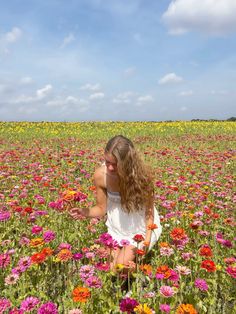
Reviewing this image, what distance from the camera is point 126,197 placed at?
4254 mm

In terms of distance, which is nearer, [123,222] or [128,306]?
[128,306]

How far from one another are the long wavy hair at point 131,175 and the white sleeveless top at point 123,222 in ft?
0.29

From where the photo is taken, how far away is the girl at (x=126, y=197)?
4.06 meters

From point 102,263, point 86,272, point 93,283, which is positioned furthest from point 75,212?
point 93,283

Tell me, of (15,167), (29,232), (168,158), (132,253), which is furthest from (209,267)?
(168,158)

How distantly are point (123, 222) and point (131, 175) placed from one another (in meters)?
0.60

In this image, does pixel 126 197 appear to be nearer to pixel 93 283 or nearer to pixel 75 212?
pixel 75 212

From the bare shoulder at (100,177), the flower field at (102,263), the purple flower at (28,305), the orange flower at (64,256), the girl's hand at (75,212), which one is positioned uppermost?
the bare shoulder at (100,177)

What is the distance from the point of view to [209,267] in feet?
9.16

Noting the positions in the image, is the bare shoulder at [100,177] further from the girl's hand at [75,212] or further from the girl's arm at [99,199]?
the girl's hand at [75,212]

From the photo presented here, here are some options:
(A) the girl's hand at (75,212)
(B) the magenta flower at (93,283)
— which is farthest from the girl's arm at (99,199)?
(B) the magenta flower at (93,283)

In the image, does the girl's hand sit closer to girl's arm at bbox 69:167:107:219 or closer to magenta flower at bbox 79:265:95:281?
girl's arm at bbox 69:167:107:219

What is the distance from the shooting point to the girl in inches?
160

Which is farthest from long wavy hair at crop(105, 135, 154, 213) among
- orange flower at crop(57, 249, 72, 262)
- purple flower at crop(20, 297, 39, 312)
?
purple flower at crop(20, 297, 39, 312)
